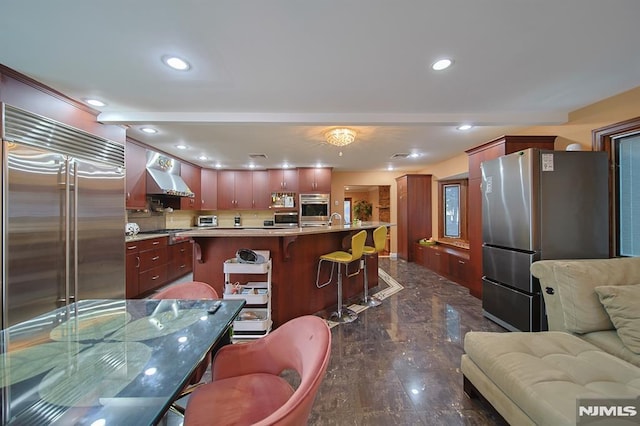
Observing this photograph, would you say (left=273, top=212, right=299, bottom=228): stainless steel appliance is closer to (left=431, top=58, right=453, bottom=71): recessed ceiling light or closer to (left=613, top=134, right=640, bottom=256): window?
(left=431, top=58, right=453, bottom=71): recessed ceiling light

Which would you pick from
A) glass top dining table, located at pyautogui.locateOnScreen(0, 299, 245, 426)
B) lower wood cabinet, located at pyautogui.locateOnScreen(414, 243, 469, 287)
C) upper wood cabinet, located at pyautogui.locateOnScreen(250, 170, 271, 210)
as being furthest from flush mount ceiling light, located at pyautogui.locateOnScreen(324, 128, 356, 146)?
upper wood cabinet, located at pyautogui.locateOnScreen(250, 170, 271, 210)

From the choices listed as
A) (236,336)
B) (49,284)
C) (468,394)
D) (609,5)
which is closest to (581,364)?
(468,394)

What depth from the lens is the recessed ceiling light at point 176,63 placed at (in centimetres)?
176

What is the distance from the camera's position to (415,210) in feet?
19.5

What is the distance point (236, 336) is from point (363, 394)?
1278 mm

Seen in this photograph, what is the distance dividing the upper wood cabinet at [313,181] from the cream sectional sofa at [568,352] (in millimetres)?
4435

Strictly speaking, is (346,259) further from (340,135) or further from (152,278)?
(152,278)

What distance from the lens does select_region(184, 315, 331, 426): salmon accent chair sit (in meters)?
0.78

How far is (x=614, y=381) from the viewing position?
3.88ft

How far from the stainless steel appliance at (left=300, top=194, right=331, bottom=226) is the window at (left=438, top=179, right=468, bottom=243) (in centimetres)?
276

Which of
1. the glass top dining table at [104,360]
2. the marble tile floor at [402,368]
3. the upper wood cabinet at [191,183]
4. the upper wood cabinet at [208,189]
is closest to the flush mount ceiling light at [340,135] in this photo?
the marble tile floor at [402,368]

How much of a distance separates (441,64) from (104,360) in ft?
8.37

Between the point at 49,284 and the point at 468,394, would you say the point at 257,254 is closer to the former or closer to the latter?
the point at 49,284

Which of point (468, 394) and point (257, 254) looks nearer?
point (468, 394)
